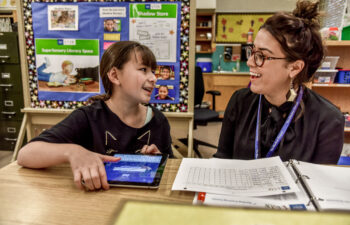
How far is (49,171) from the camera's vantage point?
78cm

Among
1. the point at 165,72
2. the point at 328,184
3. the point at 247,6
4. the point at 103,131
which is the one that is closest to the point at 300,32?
the point at 328,184

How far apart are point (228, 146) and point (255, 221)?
1.09 metres

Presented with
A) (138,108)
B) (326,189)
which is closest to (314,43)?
(326,189)

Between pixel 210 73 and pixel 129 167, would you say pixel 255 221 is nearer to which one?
pixel 129 167

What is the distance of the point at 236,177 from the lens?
696 millimetres

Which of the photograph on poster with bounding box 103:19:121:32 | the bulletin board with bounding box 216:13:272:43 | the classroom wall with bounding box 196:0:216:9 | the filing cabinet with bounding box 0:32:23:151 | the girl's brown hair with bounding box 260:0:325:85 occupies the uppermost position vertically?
the classroom wall with bounding box 196:0:216:9

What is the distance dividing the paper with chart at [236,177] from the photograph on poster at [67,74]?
1.51m

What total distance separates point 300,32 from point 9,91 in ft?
10.4

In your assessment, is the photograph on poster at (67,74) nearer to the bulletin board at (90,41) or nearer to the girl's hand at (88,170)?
the bulletin board at (90,41)

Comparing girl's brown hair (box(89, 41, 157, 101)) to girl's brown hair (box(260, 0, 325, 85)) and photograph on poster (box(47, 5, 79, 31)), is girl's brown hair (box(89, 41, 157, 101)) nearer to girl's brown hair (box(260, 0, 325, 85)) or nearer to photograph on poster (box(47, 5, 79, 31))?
girl's brown hair (box(260, 0, 325, 85))

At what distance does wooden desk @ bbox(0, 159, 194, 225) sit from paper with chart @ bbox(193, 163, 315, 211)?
5 centimetres

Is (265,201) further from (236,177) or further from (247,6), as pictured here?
(247,6)

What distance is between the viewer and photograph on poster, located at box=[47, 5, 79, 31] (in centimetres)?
197

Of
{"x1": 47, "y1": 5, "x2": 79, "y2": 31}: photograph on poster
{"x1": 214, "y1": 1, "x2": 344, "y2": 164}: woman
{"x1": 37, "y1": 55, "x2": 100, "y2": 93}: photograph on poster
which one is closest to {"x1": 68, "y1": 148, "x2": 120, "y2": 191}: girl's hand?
{"x1": 214, "y1": 1, "x2": 344, "y2": 164}: woman
